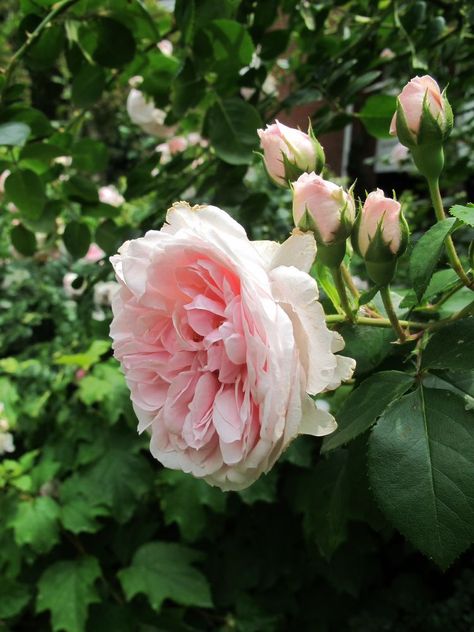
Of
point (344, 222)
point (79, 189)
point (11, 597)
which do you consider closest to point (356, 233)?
point (344, 222)

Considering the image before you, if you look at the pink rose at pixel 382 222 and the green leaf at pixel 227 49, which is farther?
the green leaf at pixel 227 49

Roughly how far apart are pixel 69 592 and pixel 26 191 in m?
1.05

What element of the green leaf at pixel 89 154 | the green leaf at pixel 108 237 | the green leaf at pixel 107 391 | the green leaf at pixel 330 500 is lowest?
the green leaf at pixel 107 391

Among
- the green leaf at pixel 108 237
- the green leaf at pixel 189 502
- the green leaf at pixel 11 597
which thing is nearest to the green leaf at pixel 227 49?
the green leaf at pixel 108 237

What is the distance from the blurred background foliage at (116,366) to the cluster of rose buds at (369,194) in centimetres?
13

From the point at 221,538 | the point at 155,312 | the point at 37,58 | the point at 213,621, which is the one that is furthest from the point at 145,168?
the point at 213,621

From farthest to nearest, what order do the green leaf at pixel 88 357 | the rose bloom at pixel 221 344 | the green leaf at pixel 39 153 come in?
1. the green leaf at pixel 88 357
2. the green leaf at pixel 39 153
3. the rose bloom at pixel 221 344

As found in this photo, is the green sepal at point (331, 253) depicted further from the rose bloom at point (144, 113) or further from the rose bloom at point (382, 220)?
the rose bloom at point (144, 113)

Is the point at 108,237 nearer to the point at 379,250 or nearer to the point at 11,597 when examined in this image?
the point at 379,250

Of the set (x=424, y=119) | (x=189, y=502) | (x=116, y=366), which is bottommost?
(x=189, y=502)

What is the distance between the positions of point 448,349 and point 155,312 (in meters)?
0.25

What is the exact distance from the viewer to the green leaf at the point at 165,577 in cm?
164

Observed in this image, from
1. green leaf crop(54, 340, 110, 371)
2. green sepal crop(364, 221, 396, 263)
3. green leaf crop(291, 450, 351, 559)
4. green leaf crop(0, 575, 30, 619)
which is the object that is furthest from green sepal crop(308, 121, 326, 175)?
green leaf crop(0, 575, 30, 619)

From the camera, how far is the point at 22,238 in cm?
125
